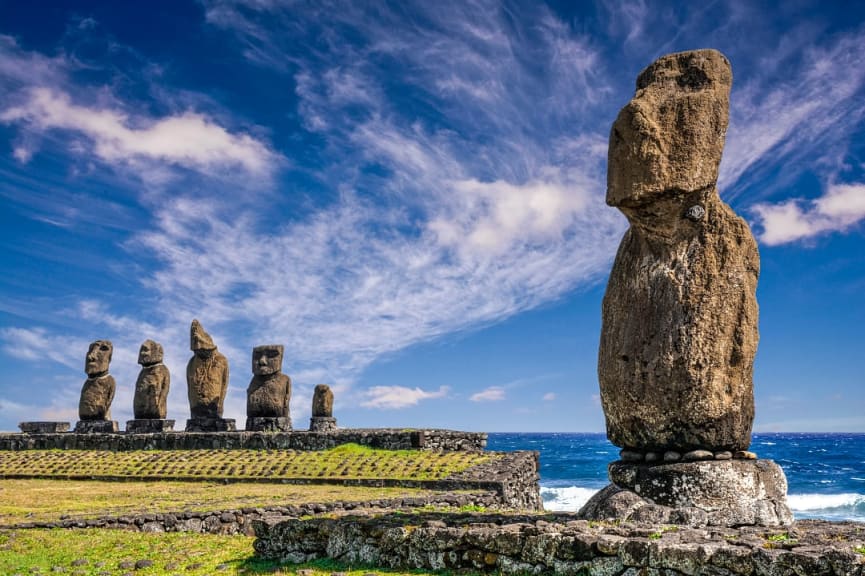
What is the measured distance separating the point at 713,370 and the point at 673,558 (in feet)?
8.18

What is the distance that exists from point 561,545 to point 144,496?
15253mm

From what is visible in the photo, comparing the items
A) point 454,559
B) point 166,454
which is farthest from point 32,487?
point 454,559

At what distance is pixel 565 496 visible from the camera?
167 feet

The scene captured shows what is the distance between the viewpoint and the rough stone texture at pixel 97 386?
1309 inches

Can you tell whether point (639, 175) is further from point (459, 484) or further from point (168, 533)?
point (459, 484)

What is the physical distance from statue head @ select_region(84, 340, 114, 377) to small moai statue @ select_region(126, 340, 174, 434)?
194cm

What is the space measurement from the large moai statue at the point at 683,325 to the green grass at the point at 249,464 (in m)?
13.5

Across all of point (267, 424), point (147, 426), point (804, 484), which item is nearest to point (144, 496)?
point (267, 424)

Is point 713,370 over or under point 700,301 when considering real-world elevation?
under

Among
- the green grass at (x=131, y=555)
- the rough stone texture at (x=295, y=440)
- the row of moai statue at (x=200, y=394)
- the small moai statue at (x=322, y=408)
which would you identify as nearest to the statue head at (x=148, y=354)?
the row of moai statue at (x=200, y=394)

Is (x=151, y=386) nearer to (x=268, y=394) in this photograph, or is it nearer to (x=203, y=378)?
(x=203, y=378)

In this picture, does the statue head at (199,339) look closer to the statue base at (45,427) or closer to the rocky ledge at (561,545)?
the statue base at (45,427)

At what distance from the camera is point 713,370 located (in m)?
8.72

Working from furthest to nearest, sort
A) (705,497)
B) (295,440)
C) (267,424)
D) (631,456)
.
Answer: (267,424)
(295,440)
(631,456)
(705,497)
